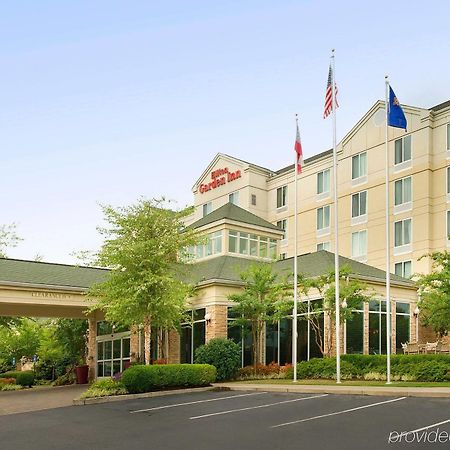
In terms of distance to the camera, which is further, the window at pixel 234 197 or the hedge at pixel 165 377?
the window at pixel 234 197

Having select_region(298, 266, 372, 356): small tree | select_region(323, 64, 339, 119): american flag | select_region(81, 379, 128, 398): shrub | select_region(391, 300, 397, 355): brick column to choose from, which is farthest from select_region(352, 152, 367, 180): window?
select_region(81, 379, 128, 398): shrub

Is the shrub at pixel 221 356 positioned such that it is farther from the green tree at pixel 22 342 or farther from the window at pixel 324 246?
the green tree at pixel 22 342

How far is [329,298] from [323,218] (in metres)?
23.8

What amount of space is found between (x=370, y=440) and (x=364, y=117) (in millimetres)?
37523

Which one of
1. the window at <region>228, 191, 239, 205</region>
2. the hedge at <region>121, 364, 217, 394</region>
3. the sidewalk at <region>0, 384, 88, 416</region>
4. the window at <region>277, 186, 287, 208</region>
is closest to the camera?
the sidewalk at <region>0, 384, 88, 416</region>

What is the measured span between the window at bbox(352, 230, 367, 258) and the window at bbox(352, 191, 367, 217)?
54.6 inches

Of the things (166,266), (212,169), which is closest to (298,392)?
(166,266)

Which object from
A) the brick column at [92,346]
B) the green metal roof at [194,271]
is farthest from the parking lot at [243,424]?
the brick column at [92,346]

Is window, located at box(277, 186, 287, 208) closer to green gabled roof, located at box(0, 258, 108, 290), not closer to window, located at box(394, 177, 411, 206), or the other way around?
window, located at box(394, 177, 411, 206)

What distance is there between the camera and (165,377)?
23188mm

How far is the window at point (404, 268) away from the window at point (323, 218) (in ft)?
24.6

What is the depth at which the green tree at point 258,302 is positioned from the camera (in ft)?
91.8

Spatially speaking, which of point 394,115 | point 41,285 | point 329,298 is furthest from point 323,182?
point 394,115

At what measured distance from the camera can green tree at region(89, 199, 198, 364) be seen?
25.8 m
